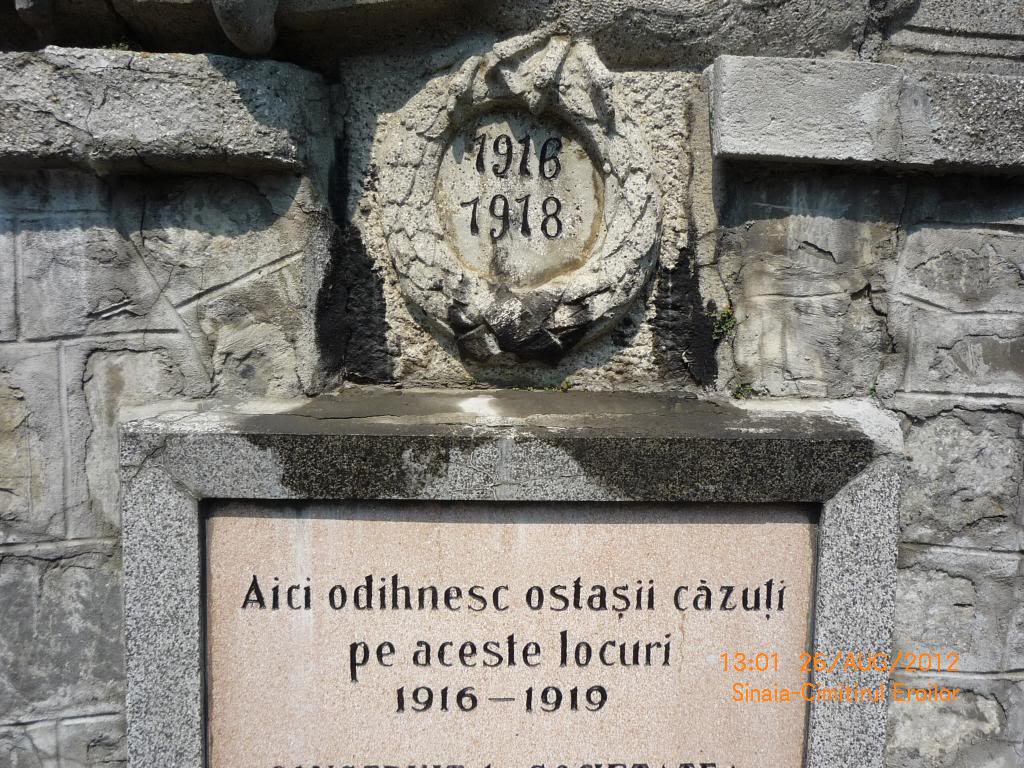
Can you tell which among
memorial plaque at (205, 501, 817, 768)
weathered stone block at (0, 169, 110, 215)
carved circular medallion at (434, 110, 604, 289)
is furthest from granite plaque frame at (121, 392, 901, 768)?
weathered stone block at (0, 169, 110, 215)

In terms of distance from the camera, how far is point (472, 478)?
157 cm

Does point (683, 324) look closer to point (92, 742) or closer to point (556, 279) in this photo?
point (556, 279)

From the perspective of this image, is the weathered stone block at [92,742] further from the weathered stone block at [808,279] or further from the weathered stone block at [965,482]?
the weathered stone block at [965,482]

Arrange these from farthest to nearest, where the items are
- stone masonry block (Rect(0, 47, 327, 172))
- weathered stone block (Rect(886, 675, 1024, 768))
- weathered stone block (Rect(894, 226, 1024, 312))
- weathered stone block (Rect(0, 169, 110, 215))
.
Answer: weathered stone block (Rect(886, 675, 1024, 768)) → weathered stone block (Rect(894, 226, 1024, 312)) → weathered stone block (Rect(0, 169, 110, 215)) → stone masonry block (Rect(0, 47, 327, 172))

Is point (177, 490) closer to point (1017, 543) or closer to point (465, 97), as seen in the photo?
point (465, 97)

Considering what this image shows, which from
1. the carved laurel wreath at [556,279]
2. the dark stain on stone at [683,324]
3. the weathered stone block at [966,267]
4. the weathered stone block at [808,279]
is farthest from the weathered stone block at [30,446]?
the weathered stone block at [966,267]

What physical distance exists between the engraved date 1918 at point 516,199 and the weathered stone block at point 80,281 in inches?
31.9

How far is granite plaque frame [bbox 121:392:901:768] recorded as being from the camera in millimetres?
1543

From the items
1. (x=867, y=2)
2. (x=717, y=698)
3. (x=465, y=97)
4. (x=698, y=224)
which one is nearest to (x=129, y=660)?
(x=717, y=698)

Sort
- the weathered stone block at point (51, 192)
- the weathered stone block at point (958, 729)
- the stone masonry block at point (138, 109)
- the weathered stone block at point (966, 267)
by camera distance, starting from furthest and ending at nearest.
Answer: the weathered stone block at point (958, 729), the weathered stone block at point (966, 267), the weathered stone block at point (51, 192), the stone masonry block at point (138, 109)

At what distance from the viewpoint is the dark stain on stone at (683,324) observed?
179 cm

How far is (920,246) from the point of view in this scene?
1758 mm

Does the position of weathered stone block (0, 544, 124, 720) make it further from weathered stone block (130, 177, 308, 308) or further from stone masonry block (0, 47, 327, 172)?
stone masonry block (0, 47, 327, 172)

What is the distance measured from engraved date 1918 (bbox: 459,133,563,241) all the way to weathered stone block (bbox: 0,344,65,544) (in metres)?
1.10
